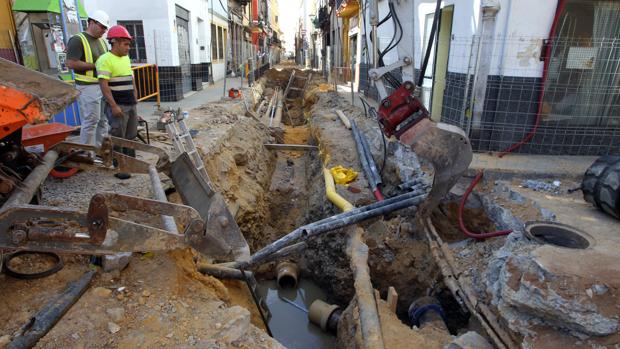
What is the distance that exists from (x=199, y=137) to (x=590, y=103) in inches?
243

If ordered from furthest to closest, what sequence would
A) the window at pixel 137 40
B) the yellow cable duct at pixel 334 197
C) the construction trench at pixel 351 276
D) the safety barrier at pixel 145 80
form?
the window at pixel 137 40, the safety barrier at pixel 145 80, the yellow cable duct at pixel 334 197, the construction trench at pixel 351 276

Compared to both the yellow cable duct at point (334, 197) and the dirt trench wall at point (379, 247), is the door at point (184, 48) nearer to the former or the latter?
the dirt trench wall at point (379, 247)

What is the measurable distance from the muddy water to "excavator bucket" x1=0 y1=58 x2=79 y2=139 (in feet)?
11.1

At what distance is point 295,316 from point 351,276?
0.88m

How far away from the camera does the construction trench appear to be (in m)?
2.57

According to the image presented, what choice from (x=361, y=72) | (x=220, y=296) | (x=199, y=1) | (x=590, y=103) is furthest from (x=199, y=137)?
(x=199, y=1)

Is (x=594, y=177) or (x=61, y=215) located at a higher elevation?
(x=61, y=215)

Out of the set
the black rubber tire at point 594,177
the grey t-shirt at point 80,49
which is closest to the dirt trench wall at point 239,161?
the grey t-shirt at point 80,49

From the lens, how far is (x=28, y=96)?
216 centimetres

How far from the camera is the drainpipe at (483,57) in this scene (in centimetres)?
524

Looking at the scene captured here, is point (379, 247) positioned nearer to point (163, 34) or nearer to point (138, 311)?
point (138, 311)

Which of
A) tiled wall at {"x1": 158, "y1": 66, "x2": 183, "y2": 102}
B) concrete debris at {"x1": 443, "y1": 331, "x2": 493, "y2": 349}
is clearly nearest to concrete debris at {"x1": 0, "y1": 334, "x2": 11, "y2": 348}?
concrete debris at {"x1": 443, "y1": 331, "x2": 493, "y2": 349}

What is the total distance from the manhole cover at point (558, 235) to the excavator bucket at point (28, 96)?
361 centimetres

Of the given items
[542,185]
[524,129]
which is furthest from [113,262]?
[524,129]
